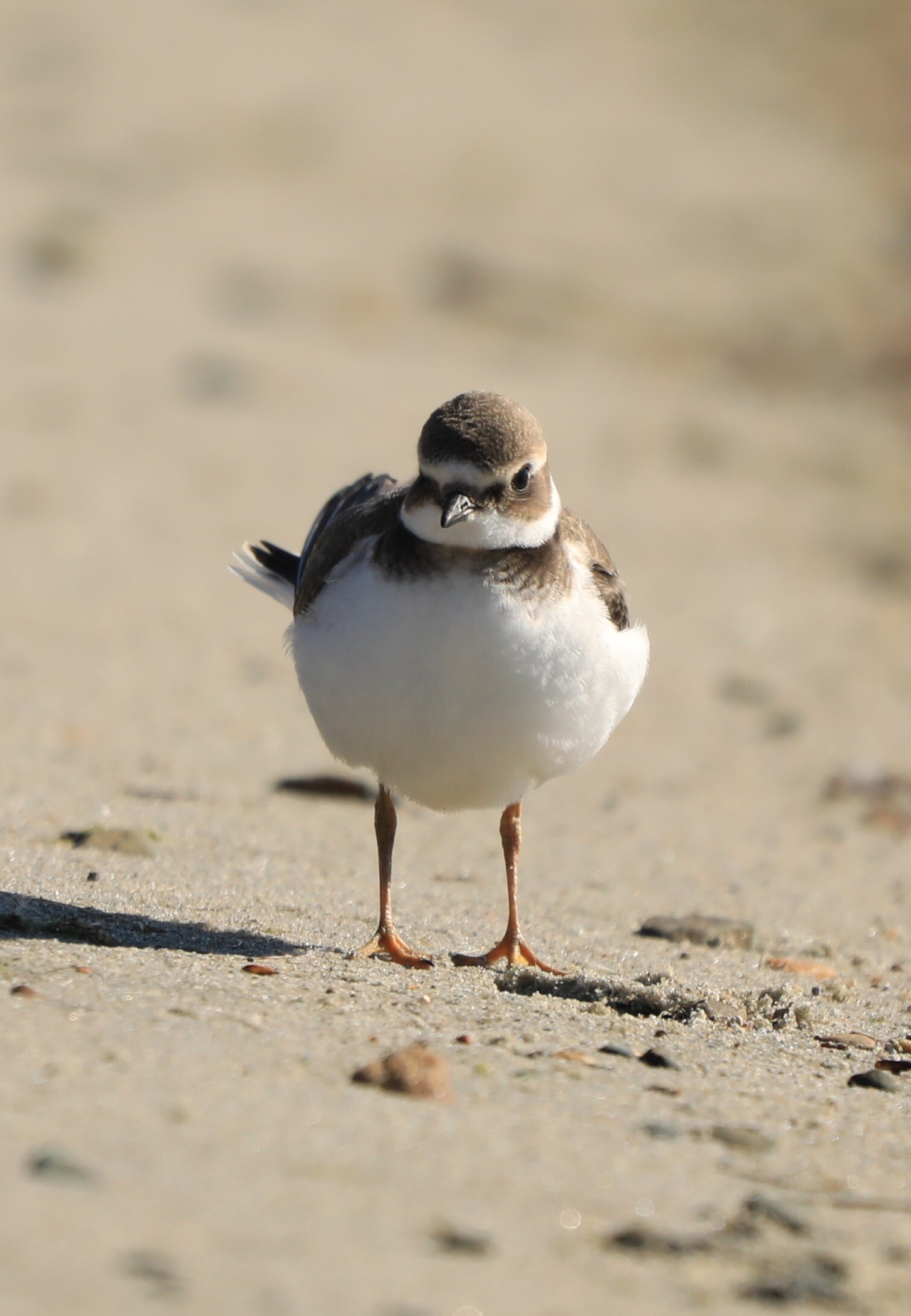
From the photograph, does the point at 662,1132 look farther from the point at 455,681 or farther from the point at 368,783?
the point at 368,783

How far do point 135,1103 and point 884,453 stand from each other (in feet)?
39.0

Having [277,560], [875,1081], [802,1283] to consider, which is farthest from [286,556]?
[802,1283]

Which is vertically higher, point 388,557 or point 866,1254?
point 388,557

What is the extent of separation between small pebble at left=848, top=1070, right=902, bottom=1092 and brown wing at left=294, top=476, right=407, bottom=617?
2086 mm

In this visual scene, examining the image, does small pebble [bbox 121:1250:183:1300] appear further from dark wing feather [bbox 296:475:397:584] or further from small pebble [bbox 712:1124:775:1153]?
dark wing feather [bbox 296:475:397:584]

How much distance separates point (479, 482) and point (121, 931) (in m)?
1.67

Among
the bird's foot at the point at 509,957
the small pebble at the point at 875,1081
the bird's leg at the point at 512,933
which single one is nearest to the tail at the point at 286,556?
the bird's leg at the point at 512,933

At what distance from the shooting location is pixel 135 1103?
3457 mm

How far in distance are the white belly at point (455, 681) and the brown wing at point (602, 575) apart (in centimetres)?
16

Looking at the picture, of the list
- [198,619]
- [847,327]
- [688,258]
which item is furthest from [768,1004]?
[688,258]

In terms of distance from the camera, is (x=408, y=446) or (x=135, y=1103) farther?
(x=408, y=446)

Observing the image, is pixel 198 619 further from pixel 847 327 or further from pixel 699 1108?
pixel 847 327

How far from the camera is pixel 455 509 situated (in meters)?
4.84

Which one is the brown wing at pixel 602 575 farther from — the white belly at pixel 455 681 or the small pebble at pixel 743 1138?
the small pebble at pixel 743 1138
